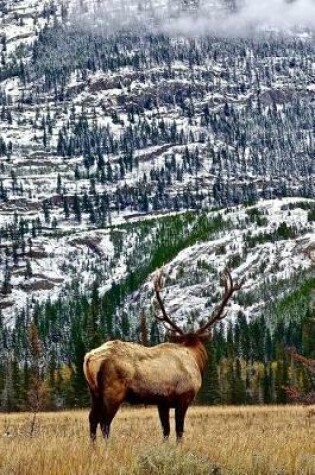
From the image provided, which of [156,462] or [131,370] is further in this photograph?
[131,370]

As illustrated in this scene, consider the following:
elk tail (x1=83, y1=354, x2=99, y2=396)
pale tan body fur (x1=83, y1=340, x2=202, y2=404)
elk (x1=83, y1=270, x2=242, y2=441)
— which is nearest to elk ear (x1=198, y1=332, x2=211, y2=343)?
elk (x1=83, y1=270, x2=242, y2=441)

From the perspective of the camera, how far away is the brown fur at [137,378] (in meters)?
11.8

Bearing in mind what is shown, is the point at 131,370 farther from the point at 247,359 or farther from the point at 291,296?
the point at 291,296

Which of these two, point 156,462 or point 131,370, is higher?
point 156,462

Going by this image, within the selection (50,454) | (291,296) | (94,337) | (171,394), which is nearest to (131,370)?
(171,394)

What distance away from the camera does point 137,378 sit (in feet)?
39.5

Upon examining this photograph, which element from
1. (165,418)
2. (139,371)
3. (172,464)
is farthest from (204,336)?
(172,464)

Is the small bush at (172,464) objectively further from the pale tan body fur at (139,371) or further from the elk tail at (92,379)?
the elk tail at (92,379)

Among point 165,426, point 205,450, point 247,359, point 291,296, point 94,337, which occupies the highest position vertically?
point 205,450

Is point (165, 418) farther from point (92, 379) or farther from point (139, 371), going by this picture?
point (92, 379)

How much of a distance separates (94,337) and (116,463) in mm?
48321

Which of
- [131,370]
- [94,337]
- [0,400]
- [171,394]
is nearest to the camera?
[131,370]

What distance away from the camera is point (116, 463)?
8781 millimetres

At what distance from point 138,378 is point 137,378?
28 millimetres
